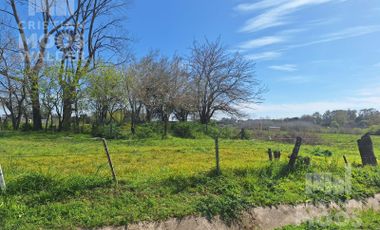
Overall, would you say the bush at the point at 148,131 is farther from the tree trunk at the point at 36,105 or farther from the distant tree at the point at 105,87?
the tree trunk at the point at 36,105

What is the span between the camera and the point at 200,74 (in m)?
28.9

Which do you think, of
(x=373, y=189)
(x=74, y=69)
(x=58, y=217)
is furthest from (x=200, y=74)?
(x=58, y=217)

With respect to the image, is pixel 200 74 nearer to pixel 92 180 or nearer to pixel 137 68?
pixel 137 68

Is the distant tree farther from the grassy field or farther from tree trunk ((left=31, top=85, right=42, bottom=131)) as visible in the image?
the grassy field

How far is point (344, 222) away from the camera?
18.1ft

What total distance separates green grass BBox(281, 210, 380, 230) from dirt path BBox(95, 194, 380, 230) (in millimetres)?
187

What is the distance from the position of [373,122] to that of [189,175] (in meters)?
41.2

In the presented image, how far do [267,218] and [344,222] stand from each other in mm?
1540

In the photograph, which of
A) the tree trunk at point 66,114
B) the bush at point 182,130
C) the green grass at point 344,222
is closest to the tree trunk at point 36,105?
the tree trunk at point 66,114

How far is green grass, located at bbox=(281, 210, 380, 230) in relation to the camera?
523 cm

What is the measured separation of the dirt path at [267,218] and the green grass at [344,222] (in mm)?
187

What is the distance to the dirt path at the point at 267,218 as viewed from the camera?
4.82 meters

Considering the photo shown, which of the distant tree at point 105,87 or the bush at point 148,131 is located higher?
the distant tree at point 105,87

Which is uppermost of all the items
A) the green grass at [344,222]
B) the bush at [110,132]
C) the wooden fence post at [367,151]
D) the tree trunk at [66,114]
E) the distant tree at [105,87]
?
the distant tree at [105,87]
